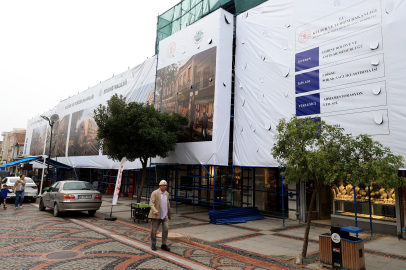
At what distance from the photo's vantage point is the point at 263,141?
12141 mm

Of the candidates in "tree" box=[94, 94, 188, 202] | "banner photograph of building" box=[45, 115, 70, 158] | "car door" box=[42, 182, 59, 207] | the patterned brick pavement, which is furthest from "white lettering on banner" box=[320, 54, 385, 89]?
"banner photograph of building" box=[45, 115, 70, 158]

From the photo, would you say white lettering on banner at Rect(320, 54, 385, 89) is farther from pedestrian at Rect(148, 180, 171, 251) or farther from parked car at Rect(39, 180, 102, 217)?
parked car at Rect(39, 180, 102, 217)

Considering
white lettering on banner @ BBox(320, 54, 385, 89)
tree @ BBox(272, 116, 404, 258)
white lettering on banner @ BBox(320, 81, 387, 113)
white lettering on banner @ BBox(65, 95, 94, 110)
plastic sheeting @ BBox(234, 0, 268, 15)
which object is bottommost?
tree @ BBox(272, 116, 404, 258)

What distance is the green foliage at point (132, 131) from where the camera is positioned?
1240 cm

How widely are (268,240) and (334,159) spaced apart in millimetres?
3715

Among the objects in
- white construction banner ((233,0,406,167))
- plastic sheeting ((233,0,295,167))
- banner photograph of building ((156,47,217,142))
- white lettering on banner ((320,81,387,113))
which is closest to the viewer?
white construction banner ((233,0,406,167))

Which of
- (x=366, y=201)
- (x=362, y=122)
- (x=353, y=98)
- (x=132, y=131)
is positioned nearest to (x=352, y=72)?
(x=353, y=98)

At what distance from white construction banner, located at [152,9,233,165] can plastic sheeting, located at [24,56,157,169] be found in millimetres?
3591

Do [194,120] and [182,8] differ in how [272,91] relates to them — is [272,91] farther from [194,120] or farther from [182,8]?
[182,8]

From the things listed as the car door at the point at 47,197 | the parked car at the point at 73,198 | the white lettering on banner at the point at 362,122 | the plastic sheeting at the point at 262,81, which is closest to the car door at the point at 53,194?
the parked car at the point at 73,198

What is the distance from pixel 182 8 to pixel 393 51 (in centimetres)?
1586

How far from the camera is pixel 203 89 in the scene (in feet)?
46.1

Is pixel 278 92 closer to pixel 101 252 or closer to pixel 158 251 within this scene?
pixel 158 251

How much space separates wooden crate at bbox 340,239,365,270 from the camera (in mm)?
5430
